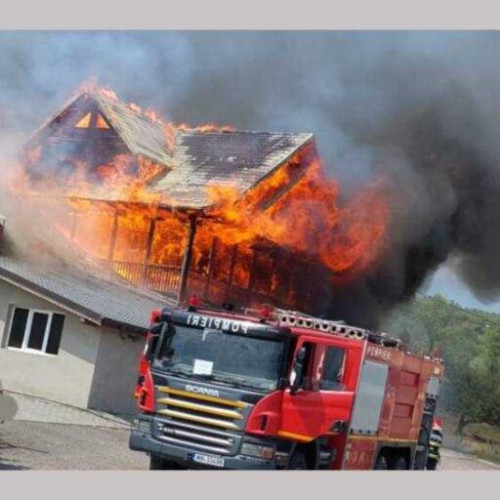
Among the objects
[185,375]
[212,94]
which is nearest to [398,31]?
[212,94]

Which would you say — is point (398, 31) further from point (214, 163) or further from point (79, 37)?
point (79, 37)

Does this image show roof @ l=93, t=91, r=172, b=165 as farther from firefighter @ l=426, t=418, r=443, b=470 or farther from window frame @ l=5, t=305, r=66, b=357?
firefighter @ l=426, t=418, r=443, b=470

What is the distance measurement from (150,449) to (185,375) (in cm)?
86

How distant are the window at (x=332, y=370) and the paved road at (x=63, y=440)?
2.35 m

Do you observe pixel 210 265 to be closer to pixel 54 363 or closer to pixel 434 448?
pixel 54 363

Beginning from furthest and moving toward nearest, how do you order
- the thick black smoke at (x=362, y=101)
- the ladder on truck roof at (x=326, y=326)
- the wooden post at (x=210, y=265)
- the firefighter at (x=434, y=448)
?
1. the firefighter at (x=434, y=448)
2. the wooden post at (x=210, y=265)
3. the thick black smoke at (x=362, y=101)
4. the ladder on truck roof at (x=326, y=326)

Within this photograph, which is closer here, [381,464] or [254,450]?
[254,450]

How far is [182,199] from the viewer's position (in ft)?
38.9

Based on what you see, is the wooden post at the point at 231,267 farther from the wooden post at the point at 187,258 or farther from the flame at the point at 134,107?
the flame at the point at 134,107

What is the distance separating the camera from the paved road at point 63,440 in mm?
10203

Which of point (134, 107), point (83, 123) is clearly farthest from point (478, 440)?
point (83, 123)

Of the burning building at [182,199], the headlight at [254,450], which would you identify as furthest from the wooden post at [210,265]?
the headlight at [254,450]

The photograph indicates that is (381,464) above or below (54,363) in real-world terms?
below

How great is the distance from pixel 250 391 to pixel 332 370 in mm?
1098
